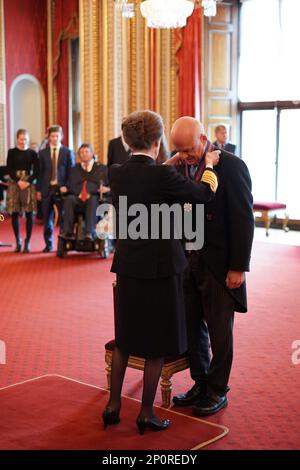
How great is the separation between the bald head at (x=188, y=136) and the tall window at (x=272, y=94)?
8.49m

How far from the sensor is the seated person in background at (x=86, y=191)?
8344 millimetres

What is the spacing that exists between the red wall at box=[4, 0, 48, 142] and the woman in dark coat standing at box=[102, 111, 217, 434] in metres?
11.3

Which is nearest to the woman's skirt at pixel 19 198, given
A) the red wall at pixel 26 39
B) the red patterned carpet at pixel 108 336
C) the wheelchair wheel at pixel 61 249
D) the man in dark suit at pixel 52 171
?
the man in dark suit at pixel 52 171

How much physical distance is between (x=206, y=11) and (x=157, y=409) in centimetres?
537

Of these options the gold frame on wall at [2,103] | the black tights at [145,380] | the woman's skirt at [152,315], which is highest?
the gold frame on wall at [2,103]

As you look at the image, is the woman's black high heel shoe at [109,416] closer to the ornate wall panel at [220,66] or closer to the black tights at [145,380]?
the black tights at [145,380]

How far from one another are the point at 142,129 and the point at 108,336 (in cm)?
232

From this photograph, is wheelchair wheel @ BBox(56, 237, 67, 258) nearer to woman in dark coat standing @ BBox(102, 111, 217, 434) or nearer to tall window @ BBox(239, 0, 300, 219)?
tall window @ BBox(239, 0, 300, 219)

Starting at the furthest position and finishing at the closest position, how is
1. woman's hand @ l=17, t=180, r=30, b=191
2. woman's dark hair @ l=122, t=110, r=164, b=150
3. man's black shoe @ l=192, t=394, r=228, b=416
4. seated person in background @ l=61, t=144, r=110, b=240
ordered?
woman's hand @ l=17, t=180, r=30, b=191, seated person in background @ l=61, t=144, r=110, b=240, man's black shoe @ l=192, t=394, r=228, b=416, woman's dark hair @ l=122, t=110, r=164, b=150

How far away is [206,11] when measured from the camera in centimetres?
758

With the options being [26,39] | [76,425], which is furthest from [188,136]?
[26,39]

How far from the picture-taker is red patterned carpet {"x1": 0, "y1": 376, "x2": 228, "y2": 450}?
9.93 feet

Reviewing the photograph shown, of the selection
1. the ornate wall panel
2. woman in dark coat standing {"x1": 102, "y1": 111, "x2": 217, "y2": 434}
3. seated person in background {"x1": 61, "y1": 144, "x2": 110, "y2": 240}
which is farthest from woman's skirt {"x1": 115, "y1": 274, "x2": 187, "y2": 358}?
the ornate wall panel

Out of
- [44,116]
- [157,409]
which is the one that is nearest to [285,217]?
[44,116]
